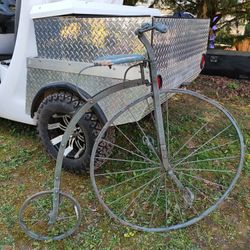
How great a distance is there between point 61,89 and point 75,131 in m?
0.31

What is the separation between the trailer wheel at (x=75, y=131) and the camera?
219 centimetres

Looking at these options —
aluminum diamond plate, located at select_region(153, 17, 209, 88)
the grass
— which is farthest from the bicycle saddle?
aluminum diamond plate, located at select_region(153, 17, 209, 88)

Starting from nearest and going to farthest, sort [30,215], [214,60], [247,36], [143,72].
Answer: [143,72] < [30,215] < [214,60] < [247,36]

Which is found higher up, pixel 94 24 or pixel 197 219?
pixel 94 24

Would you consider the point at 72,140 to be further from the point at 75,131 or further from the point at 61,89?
the point at 61,89

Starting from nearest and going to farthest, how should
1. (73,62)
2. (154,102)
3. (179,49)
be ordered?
(154,102), (73,62), (179,49)

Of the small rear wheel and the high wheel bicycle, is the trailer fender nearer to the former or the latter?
the high wheel bicycle

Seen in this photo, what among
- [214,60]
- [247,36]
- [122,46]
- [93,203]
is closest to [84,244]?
[93,203]

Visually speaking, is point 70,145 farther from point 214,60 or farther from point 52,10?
point 214,60

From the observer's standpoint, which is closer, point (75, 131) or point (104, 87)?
point (104, 87)

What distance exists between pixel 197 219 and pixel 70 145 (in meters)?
1.02

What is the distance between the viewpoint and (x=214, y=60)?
16.7 feet

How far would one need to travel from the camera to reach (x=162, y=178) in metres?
2.25

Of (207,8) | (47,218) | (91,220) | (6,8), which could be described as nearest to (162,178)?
(91,220)
